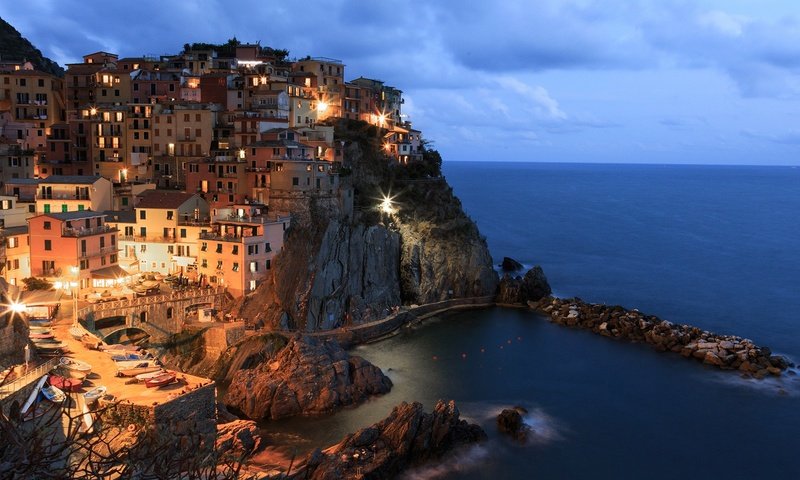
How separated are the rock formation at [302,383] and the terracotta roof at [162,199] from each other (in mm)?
13467

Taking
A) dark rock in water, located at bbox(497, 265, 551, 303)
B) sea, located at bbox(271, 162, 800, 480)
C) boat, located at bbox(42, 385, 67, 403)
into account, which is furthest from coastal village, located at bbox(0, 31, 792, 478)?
sea, located at bbox(271, 162, 800, 480)

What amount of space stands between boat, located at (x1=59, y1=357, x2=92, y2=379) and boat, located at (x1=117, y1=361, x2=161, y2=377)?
1242 millimetres

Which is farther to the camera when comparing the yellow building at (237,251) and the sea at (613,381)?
the yellow building at (237,251)

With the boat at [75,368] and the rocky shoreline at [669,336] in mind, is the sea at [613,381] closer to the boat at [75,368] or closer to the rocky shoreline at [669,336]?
the rocky shoreline at [669,336]

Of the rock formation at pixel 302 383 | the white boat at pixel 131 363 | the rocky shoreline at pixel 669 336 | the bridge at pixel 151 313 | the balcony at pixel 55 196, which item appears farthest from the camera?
the balcony at pixel 55 196

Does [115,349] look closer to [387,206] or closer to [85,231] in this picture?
[85,231]

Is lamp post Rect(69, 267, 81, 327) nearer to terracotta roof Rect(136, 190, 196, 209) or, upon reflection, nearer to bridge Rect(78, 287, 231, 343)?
bridge Rect(78, 287, 231, 343)

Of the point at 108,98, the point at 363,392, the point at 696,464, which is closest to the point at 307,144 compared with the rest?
the point at 108,98

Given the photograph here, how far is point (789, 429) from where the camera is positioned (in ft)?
113

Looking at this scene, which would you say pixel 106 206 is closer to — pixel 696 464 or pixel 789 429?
pixel 696 464

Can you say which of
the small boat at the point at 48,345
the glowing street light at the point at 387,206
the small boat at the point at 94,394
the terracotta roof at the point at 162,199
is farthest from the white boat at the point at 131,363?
the glowing street light at the point at 387,206

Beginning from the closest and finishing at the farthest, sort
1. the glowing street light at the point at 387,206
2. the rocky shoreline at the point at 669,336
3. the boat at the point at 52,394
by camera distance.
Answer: the boat at the point at 52,394, the rocky shoreline at the point at 669,336, the glowing street light at the point at 387,206

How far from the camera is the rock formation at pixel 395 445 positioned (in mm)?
26891

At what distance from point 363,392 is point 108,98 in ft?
127
